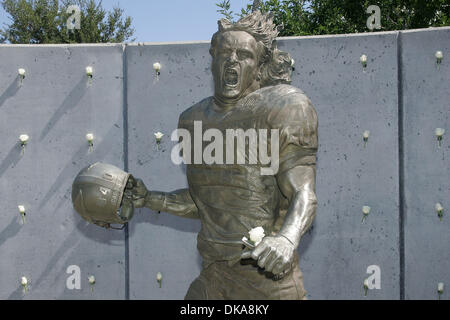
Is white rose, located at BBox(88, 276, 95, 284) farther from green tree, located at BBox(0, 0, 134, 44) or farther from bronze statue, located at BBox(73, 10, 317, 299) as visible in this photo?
green tree, located at BBox(0, 0, 134, 44)

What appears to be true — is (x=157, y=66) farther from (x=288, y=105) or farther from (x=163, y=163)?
(x=288, y=105)

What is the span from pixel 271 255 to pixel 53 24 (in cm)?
1101

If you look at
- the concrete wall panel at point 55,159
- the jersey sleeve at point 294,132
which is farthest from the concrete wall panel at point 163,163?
the jersey sleeve at point 294,132

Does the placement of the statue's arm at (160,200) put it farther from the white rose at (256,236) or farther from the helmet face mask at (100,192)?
the white rose at (256,236)

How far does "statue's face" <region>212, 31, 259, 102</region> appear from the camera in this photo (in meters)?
2.10

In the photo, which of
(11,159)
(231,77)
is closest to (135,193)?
(231,77)

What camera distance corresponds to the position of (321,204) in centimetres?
452

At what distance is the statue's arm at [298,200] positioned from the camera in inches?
70.7

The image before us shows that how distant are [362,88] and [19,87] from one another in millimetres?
2757

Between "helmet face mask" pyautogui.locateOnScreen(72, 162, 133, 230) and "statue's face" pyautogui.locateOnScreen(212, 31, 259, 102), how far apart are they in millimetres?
508

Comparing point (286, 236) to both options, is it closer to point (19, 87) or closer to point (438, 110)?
point (438, 110)

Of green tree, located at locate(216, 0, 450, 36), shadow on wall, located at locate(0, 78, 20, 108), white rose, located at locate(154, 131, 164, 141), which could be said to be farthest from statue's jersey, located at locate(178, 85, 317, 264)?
green tree, located at locate(216, 0, 450, 36)

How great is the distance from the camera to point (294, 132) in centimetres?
200
